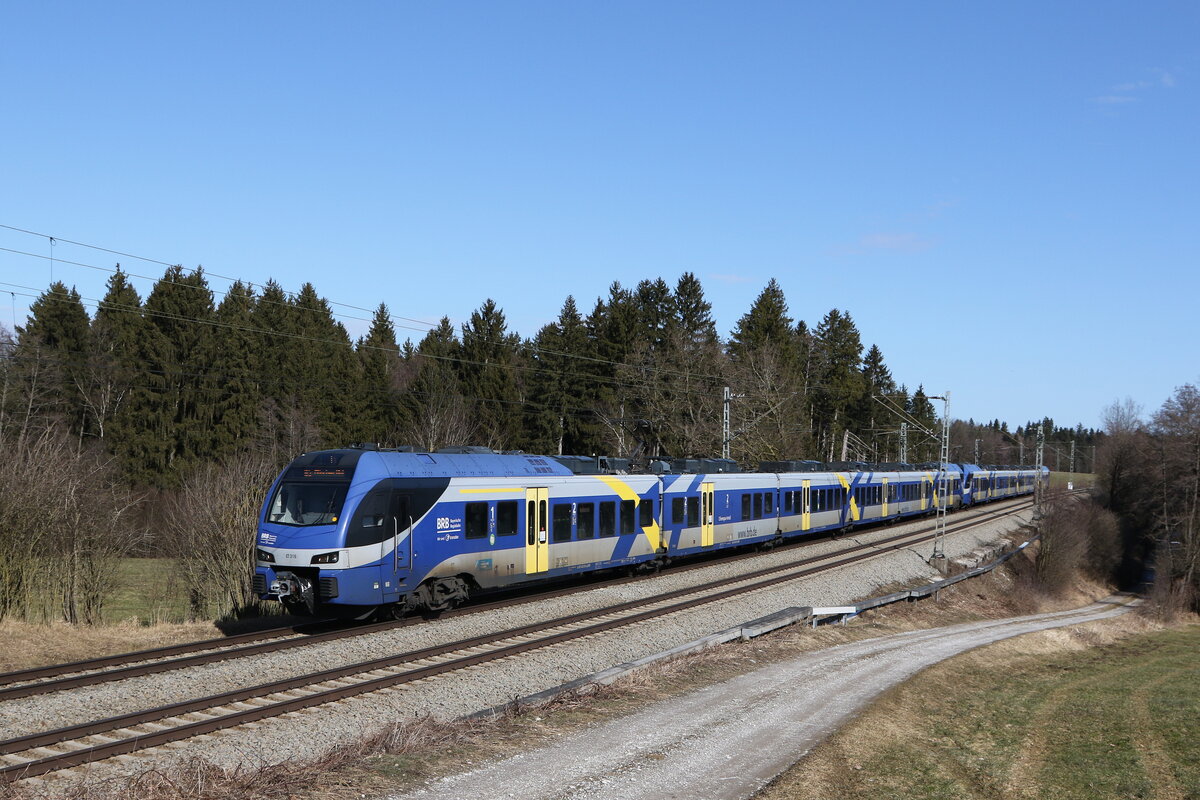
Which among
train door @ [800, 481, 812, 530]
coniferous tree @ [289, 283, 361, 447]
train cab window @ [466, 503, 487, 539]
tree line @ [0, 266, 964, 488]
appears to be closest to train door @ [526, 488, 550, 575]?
train cab window @ [466, 503, 487, 539]

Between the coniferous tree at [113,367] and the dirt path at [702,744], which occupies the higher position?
the coniferous tree at [113,367]

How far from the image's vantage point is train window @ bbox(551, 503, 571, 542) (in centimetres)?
2395

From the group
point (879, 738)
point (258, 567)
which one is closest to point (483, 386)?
point (258, 567)

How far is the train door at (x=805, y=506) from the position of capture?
1579 inches

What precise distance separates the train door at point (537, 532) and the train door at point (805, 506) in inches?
749

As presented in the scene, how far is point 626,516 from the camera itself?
88.9 feet

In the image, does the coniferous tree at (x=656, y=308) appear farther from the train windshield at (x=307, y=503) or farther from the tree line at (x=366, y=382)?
the train windshield at (x=307, y=503)

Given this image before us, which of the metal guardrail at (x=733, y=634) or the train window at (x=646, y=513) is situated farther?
the train window at (x=646, y=513)

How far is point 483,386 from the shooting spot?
248 ft

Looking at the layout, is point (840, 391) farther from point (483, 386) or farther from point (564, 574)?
point (564, 574)

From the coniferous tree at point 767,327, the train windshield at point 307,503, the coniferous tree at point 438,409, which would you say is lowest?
the train windshield at point 307,503

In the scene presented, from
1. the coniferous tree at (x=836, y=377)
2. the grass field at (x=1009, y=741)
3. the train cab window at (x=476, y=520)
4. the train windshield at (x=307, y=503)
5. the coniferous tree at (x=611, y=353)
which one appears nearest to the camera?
the grass field at (x=1009, y=741)

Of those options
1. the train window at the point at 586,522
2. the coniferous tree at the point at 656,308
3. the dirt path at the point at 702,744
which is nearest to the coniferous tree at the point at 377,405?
the coniferous tree at the point at 656,308

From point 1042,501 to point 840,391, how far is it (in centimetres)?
3180
